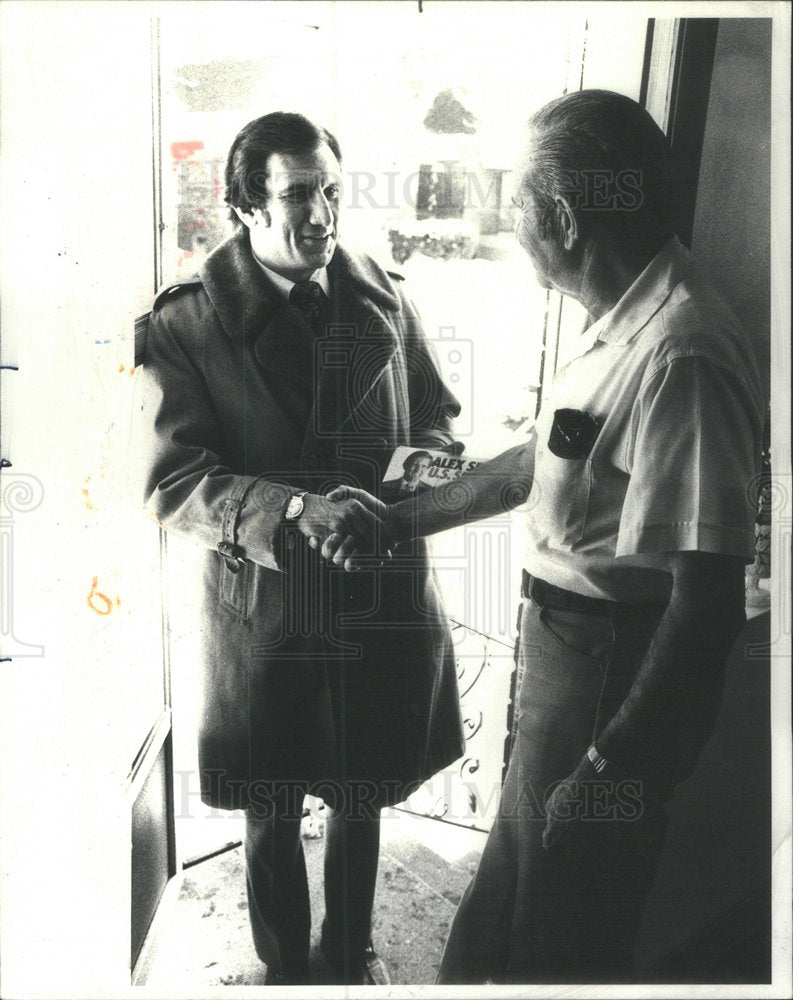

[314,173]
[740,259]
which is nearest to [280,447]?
[314,173]

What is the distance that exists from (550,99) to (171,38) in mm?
725

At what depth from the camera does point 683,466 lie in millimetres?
1665

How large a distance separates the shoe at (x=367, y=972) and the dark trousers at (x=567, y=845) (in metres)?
0.12

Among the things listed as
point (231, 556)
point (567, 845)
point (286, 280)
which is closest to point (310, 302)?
point (286, 280)

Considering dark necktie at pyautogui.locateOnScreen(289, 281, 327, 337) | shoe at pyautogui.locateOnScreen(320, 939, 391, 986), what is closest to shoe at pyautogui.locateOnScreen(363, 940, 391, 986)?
shoe at pyautogui.locateOnScreen(320, 939, 391, 986)

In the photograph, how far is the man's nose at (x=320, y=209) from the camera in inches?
66.3

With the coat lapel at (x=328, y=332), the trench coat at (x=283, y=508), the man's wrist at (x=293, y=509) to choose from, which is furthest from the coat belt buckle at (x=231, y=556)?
the coat lapel at (x=328, y=332)

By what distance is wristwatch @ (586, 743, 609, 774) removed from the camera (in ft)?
5.64

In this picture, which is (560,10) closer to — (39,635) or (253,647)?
(253,647)

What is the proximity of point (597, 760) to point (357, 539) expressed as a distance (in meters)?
0.62

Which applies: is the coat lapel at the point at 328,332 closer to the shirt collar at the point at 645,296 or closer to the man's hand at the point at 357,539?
the man's hand at the point at 357,539

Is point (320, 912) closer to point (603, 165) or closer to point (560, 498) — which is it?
point (560, 498)

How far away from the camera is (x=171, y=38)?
1.70 m

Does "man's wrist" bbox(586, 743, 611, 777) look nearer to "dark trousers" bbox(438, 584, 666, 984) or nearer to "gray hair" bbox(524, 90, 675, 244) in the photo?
"dark trousers" bbox(438, 584, 666, 984)
